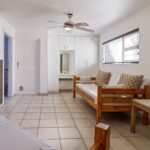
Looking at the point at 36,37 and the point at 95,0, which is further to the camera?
the point at 36,37

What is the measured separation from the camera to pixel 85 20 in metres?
5.12

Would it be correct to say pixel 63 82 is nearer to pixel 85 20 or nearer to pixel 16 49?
pixel 16 49

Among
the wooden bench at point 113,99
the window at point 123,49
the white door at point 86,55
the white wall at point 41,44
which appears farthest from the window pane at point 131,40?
the white wall at point 41,44

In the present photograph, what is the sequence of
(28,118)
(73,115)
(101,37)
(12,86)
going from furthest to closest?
(101,37), (12,86), (73,115), (28,118)

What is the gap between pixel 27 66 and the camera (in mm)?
6602

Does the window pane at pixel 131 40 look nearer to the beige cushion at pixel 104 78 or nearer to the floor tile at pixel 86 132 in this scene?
the beige cushion at pixel 104 78

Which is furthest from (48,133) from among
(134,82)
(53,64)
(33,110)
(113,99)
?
(53,64)

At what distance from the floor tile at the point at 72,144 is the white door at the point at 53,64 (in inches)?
173

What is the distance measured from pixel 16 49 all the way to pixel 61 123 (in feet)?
12.4

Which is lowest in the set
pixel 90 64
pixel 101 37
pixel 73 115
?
pixel 73 115

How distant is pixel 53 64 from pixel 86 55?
48.4 inches

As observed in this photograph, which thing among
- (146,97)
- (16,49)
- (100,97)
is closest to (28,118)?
(100,97)

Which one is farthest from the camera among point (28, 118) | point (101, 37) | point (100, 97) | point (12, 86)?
point (101, 37)

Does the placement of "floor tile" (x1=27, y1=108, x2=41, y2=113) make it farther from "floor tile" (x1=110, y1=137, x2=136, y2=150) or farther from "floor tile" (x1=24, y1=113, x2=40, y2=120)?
"floor tile" (x1=110, y1=137, x2=136, y2=150)
